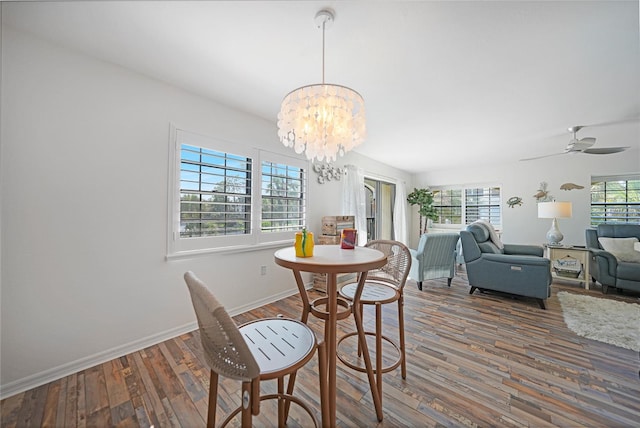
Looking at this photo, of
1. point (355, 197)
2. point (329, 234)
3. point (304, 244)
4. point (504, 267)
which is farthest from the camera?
point (355, 197)

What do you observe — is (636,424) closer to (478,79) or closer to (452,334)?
(452,334)

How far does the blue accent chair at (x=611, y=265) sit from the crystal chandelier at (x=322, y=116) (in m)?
4.34

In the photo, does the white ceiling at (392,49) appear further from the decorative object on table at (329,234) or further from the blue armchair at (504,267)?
the blue armchair at (504,267)

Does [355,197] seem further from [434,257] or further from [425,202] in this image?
[425,202]

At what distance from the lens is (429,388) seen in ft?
5.22

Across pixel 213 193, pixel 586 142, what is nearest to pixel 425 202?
pixel 586 142

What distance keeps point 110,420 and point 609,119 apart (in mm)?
5561

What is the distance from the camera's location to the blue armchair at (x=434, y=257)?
11.9 ft

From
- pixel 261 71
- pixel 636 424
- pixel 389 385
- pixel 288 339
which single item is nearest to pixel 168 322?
pixel 288 339

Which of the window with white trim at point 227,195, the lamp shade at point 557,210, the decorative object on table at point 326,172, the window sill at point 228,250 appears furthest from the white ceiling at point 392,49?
the window sill at point 228,250

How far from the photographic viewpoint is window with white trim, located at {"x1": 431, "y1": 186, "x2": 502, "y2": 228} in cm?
565

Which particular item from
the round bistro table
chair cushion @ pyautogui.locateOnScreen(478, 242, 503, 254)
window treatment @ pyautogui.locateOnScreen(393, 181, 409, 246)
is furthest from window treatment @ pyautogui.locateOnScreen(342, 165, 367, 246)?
the round bistro table

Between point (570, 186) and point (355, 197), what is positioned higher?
point (570, 186)

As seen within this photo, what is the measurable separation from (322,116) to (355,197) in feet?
9.33
